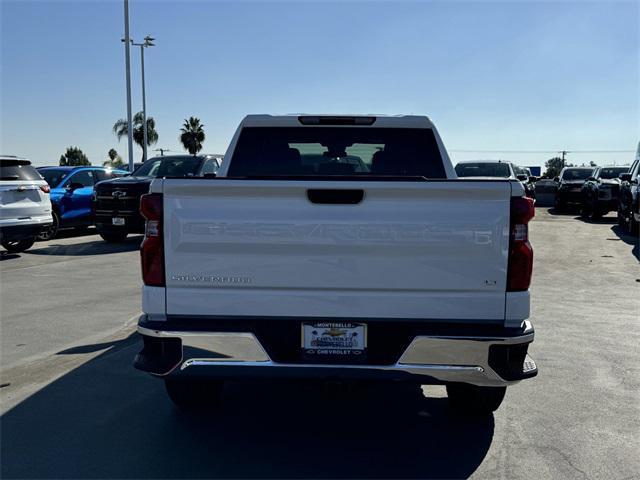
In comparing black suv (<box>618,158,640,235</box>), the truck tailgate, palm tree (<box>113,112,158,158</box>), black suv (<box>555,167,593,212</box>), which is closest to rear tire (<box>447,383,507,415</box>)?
the truck tailgate

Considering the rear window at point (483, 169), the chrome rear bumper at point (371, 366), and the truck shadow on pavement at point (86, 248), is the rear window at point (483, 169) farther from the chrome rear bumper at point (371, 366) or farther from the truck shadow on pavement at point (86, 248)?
the chrome rear bumper at point (371, 366)

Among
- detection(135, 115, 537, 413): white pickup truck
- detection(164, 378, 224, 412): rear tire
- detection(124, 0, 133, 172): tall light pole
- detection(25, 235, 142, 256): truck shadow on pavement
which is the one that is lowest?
detection(25, 235, 142, 256): truck shadow on pavement

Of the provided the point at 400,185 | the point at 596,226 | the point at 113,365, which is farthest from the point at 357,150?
the point at 596,226

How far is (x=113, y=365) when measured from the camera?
5.55m

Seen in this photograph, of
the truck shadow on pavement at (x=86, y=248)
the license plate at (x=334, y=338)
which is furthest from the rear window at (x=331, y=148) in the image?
the truck shadow on pavement at (x=86, y=248)

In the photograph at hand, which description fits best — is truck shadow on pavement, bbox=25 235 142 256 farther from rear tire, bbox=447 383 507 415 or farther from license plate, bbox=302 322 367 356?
license plate, bbox=302 322 367 356

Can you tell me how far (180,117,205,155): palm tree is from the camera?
8475 cm

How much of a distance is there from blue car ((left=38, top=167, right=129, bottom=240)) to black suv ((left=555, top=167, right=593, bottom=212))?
57.3ft

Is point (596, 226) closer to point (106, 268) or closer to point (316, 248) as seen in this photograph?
point (106, 268)

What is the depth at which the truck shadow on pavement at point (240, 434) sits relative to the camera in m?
3.60

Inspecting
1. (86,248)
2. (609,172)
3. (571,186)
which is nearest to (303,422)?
A: (86,248)

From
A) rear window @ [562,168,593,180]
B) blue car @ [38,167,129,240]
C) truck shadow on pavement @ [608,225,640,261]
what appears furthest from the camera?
rear window @ [562,168,593,180]

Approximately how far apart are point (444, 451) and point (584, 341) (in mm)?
3323

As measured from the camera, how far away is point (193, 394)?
14.4 ft
